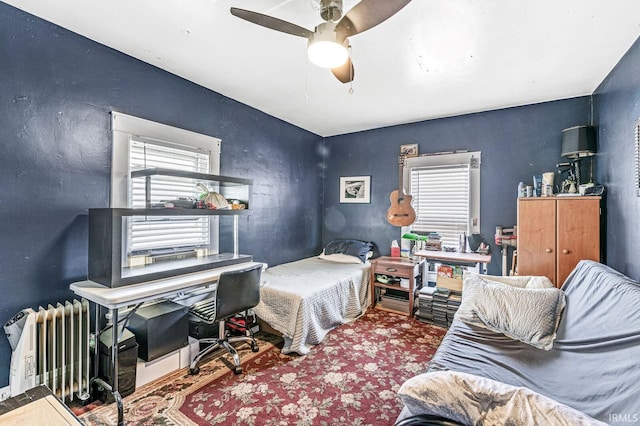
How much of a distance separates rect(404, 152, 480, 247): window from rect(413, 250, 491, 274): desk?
1.04ft

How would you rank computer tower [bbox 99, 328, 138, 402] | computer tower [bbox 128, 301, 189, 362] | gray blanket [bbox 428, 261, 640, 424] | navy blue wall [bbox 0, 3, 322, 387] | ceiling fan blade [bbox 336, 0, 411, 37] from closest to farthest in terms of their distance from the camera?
gray blanket [bbox 428, 261, 640, 424] → ceiling fan blade [bbox 336, 0, 411, 37] → navy blue wall [bbox 0, 3, 322, 387] → computer tower [bbox 99, 328, 138, 402] → computer tower [bbox 128, 301, 189, 362]

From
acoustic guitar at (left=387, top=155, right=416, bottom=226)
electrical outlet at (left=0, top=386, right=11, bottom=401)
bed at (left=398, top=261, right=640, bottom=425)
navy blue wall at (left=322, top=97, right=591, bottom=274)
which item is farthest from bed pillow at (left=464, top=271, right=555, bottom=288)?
electrical outlet at (left=0, top=386, right=11, bottom=401)

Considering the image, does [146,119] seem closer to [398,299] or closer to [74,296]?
[74,296]

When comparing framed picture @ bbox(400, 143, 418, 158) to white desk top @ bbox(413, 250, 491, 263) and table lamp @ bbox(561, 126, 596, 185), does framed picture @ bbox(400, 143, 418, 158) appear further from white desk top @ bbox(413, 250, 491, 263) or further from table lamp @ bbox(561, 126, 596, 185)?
table lamp @ bbox(561, 126, 596, 185)

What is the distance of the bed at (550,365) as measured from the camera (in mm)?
930

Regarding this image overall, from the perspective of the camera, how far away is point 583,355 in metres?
1.53

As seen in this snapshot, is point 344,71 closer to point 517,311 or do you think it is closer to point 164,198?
point 164,198

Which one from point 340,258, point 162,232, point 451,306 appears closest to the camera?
point 162,232

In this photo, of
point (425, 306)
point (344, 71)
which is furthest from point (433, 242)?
point (344, 71)

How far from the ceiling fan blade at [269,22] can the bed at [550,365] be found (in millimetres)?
1702

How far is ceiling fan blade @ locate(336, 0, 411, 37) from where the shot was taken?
1.32 meters

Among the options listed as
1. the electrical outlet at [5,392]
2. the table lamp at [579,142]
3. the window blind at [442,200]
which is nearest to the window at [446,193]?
the window blind at [442,200]

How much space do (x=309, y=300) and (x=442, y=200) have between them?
2210 mm

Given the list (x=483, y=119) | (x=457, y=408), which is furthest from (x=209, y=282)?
(x=483, y=119)
